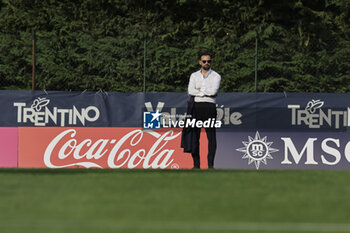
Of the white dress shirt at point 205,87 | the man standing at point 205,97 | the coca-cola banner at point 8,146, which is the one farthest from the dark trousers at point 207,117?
the coca-cola banner at point 8,146

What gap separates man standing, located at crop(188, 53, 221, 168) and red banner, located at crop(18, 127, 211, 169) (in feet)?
5.80

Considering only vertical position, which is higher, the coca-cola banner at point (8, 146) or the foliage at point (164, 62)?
the foliage at point (164, 62)

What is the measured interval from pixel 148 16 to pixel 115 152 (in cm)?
827

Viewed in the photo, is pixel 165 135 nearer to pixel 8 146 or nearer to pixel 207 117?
pixel 207 117

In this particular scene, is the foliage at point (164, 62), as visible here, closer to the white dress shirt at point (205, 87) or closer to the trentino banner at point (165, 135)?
the trentino banner at point (165, 135)

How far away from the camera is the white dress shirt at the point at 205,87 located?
13.2 metres

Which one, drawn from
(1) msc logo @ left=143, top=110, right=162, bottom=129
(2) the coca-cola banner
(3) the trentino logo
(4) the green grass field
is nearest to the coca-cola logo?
(1) msc logo @ left=143, top=110, right=162, bottom=129

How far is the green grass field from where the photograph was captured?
5.65 m

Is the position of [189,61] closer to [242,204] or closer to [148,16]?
[148,16]

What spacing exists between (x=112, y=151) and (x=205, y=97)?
2768 millimetres

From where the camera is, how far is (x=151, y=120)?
50.4 ft

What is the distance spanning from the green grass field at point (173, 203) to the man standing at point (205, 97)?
390 centimetres

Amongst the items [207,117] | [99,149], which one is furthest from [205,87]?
[99,149]

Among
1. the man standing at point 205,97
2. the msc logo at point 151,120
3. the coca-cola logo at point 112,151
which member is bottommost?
the coca-cola logo at point 112,151
